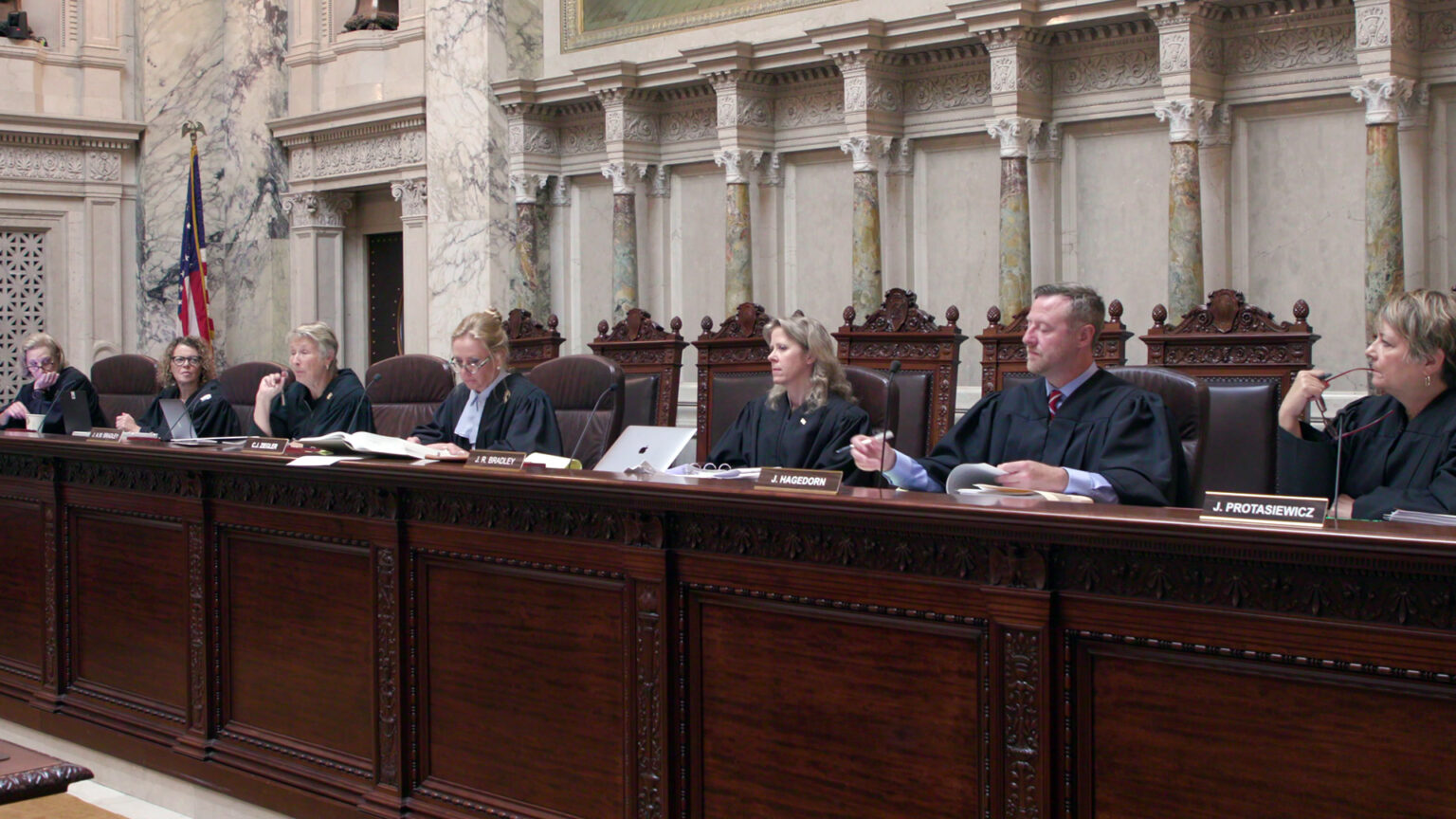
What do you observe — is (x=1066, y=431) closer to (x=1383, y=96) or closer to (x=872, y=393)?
(x=872, y=393)

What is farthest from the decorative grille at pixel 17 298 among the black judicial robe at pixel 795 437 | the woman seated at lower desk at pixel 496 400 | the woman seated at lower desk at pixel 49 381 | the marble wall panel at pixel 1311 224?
the marble wall panel at pixel 1311 224

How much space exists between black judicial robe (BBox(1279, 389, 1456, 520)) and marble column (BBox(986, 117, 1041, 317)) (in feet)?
14.3

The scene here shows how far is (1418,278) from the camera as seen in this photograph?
268 inches

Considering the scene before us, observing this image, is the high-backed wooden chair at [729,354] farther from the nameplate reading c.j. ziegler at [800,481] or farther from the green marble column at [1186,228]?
the nameplate reading c.j. ziegler at [800,481]

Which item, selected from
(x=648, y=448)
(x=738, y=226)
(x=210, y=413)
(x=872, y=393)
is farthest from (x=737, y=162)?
(x=648, y=448)

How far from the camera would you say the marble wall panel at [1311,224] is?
23.2 feet

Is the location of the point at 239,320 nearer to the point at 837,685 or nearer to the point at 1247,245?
the point at 1247,245

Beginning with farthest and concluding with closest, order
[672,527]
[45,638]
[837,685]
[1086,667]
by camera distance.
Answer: [45,638] < [672,527] < [837,685] < [1086,667]

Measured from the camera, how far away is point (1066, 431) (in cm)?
340

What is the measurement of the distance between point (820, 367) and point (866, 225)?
4.53 meters

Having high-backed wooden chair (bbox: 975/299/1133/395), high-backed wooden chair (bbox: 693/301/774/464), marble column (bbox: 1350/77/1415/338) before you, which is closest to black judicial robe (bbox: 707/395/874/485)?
high-backed wooden chair (bbox: 693/301/774/464)

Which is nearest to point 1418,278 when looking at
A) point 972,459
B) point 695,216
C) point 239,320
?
point 972,459

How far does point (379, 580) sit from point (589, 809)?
87cm

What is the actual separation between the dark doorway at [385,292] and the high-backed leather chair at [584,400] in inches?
275
